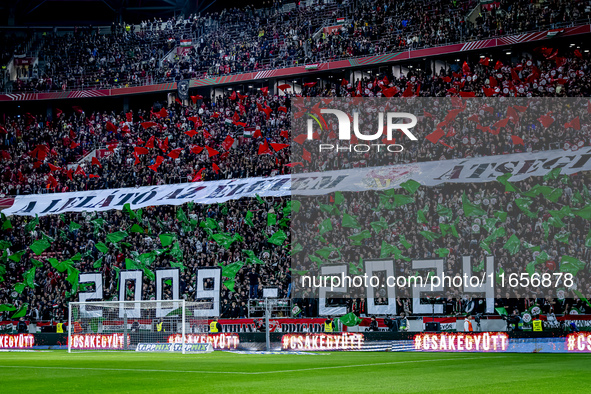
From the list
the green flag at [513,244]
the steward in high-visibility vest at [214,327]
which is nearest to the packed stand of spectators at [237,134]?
the green flag at [513,244]

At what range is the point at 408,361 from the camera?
54.9ft

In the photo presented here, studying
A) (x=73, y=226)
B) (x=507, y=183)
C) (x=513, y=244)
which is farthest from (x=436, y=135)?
(x=73, y=226)

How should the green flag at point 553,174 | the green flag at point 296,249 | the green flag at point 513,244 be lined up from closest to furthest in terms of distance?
the green flag at point 513,244 → the green flag at point 553,174 → the green flag at point 296,249

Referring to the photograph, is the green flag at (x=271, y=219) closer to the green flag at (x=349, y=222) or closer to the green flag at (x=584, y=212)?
the green flag at (x=349, y=222)

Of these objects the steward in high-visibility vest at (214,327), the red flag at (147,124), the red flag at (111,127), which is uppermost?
the red flag at (111,127)

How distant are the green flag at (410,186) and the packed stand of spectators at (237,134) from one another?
175 cm

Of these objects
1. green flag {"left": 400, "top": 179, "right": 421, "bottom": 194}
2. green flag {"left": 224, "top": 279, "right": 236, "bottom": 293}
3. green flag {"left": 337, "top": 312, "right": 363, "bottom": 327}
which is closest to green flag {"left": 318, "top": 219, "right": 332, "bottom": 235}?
green flag {"left": 400, "top": 179, "right": 421, "bottom": 194}

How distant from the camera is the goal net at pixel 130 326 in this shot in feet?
84.7

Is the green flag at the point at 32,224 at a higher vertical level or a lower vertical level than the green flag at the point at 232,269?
higher

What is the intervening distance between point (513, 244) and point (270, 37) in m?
26.8

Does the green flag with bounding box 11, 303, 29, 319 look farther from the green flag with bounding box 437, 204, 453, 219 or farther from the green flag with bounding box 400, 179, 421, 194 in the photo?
the green flag with bounding box 437, 204, 453, 219

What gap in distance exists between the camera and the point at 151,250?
3594 cm

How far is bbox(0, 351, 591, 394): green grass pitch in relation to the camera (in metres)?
10.4

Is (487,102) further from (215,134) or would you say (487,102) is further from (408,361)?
(408,361)
